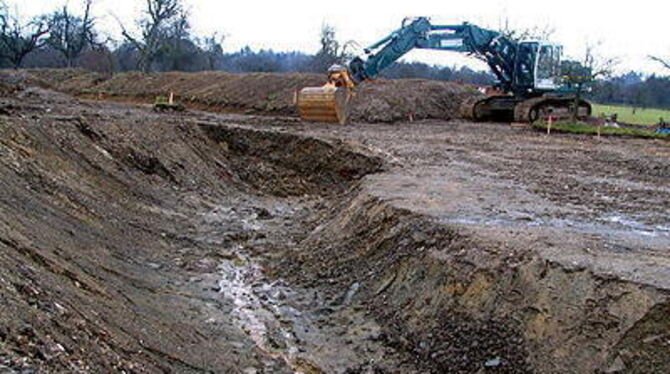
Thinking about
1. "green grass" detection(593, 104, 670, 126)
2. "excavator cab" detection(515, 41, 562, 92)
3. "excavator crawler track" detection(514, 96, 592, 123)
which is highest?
"excavator cab" detection(515, 41, 562, 92)

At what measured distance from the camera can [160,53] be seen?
5519 centimetres

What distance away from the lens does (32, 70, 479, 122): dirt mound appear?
25703 mm

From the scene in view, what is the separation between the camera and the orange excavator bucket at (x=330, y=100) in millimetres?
19766

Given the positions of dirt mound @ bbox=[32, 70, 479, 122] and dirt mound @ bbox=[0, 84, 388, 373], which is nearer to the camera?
dirt mound @ bbox=[0, 84, 388, 373]

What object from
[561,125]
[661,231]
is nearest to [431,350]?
[661,231]

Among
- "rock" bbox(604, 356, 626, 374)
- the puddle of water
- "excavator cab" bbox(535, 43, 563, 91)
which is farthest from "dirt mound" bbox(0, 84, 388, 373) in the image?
"excavator cab" bbox(535, 43, 563, 91)

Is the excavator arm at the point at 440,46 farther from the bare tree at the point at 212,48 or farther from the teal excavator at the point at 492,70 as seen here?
the bare tree at the point at 212,48

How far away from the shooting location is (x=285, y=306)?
25.4 ft

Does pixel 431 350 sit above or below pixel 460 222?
below

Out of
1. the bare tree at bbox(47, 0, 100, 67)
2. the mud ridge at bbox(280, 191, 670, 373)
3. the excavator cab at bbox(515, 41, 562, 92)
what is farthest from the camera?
the bare tree at bbox(47, 0, 100, 67)

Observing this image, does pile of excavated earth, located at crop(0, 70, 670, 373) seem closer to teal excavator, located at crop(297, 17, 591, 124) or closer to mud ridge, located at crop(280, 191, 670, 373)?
mud ridge, located at crop(280, 191, 670, 373)

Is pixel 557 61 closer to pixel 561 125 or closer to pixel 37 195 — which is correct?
pixel 561 125

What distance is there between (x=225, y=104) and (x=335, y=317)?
22359mm

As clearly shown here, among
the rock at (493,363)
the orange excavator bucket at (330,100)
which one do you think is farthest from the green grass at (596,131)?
the rock at (493,363)
